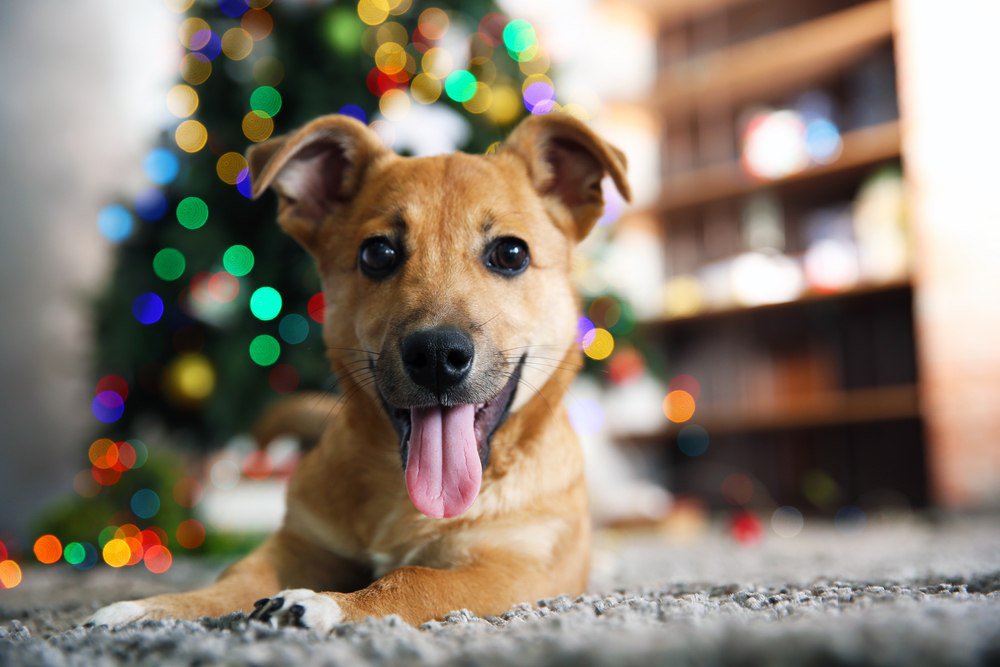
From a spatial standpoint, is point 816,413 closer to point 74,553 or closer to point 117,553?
point 117,553

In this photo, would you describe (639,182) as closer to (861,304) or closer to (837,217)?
(837,217)

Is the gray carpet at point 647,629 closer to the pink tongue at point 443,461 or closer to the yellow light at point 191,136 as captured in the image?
the pink tongue at point 443,461

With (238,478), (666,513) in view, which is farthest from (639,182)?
(238,478)

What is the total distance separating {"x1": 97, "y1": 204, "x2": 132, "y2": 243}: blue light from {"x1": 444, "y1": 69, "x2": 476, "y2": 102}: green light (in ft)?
5.58

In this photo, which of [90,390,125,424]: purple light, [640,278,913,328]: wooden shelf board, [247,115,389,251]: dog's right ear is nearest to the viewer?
[247,115,389,251]: dog's right ear

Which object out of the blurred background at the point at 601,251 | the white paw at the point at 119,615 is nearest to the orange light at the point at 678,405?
the blurred background at the point at 601,251

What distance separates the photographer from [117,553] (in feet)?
9.72

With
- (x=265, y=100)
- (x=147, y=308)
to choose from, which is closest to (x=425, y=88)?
(x=265, y=100)

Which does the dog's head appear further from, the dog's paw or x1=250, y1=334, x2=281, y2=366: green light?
x1=250, y1=334, x2=281, y2=366: green light

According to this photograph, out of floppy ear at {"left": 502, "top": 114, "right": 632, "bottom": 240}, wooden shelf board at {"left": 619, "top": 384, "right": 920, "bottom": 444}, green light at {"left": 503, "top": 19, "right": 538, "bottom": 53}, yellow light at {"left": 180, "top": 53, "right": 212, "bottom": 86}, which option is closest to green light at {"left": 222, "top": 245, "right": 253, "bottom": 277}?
yellow light at {"left": 180, "top": 53, "right": 212, "bottom": 86}

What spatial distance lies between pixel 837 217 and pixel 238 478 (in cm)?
409

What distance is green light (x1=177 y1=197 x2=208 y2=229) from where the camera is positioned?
3.47 metres

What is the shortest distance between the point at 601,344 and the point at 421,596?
2524 mm

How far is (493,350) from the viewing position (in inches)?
58.5
